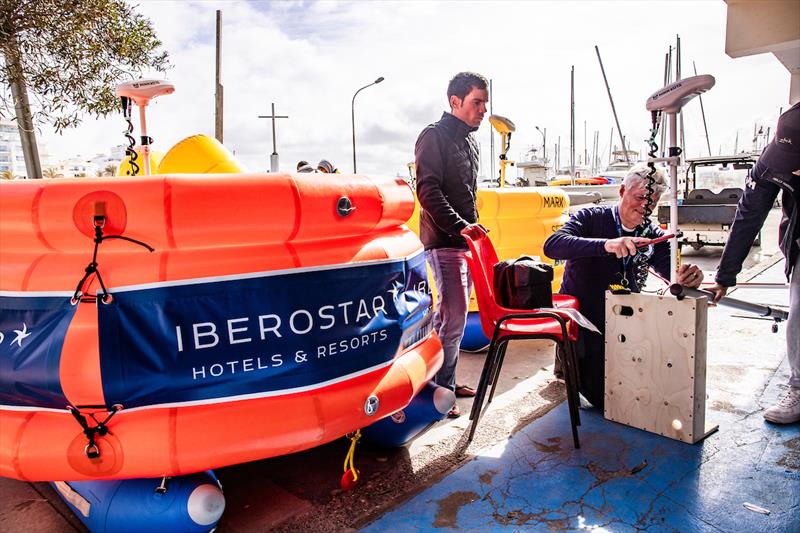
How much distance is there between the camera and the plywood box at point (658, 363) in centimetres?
301

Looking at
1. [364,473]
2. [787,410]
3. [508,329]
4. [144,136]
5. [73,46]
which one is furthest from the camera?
[73,46]

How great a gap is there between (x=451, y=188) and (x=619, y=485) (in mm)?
1995

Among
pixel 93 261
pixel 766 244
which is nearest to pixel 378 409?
pixel 93 261

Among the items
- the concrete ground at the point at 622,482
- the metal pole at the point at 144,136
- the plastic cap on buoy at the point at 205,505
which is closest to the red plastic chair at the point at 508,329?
the concrete ground at the point at 622,482

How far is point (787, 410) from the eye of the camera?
3322 millimetres

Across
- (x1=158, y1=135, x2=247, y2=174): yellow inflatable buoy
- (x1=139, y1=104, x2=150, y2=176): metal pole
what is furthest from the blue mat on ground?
(x1=139, y1=104, x2=150, y2=176): metal pole

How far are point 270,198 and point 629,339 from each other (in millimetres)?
2188

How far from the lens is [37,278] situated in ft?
7.26

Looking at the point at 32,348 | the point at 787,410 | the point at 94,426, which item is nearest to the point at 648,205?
the point at 787,410

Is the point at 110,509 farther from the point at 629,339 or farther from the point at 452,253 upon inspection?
the point at 629,339

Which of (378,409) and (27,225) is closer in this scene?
(27,225)

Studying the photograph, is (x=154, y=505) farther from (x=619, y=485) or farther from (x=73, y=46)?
(x=73, y=46)

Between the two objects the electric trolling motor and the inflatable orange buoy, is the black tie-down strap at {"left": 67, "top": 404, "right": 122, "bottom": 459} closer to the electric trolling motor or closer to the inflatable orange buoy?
the inflatable orange buoy

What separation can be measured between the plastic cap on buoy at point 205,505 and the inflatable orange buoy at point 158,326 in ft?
0.32
